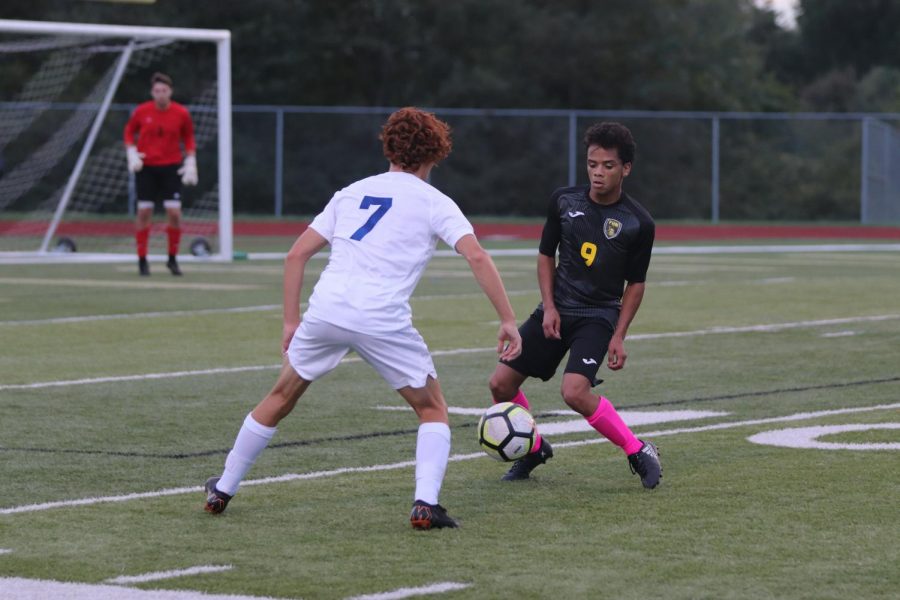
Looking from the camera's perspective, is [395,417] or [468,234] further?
[395,417]

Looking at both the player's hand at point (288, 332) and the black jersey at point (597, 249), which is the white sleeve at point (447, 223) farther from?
the black jersey at point (597, 249)

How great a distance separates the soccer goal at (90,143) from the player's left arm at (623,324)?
13.8m

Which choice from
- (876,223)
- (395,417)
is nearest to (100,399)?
(395,417)

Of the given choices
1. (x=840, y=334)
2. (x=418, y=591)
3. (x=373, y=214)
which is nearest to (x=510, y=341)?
(x=373, y=214)

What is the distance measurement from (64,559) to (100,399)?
13.5 ft

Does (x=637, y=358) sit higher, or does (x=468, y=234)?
(x=468, y=234)

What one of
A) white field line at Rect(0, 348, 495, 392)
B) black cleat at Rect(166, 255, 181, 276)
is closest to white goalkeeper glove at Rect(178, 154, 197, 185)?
black cleat at Rect(166, 255, 181, 276)

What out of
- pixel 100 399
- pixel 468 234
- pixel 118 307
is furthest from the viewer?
pixel 118 307

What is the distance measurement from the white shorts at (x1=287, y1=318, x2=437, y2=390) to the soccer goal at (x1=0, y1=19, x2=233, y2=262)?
14.3m

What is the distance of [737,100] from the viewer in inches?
1820

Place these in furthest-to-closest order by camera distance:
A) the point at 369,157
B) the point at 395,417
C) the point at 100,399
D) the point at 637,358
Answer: the point at 369,157, the point at 637,358, the point at 100,399, the point at 395,417

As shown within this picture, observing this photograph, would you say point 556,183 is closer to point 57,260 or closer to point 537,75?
point 537,75

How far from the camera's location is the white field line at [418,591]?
4914 mm

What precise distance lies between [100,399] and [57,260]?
12992 millimetres
